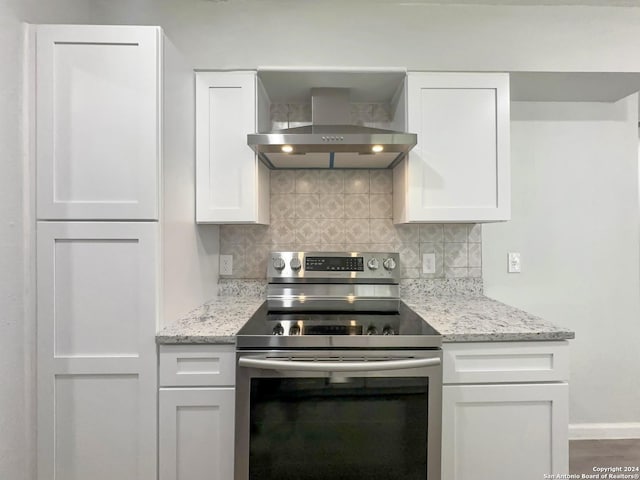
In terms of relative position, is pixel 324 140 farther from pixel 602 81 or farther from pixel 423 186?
pixel 602 81

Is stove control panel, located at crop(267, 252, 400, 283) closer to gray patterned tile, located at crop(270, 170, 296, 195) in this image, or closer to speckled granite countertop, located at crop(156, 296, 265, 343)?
speckled granite countertop, located at crop(156, 296, 265, 343)

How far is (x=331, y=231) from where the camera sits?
195 cm

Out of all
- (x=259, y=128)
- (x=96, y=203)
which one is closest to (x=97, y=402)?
(x=96, y=203)

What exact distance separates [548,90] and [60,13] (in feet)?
7.94

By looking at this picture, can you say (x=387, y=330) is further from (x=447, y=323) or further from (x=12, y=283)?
(x=12, y=283)

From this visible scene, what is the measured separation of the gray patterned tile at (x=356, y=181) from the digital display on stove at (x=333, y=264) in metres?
0.43

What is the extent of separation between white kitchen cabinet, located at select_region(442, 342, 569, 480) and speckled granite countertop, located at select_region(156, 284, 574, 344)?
51 millimetres

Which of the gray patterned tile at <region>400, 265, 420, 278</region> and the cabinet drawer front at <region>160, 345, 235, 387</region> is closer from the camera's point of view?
the cabinet drawer front at <region>160, 345, 235, 387</region>

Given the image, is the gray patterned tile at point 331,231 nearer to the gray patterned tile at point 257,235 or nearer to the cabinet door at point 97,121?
the gray patterned tile at point 257,235

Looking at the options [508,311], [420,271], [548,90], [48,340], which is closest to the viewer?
[48,340]

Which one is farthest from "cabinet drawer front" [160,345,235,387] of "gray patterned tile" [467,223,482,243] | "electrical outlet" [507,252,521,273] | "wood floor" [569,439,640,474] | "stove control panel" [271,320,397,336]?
"wood floor" [569,439,640,474]

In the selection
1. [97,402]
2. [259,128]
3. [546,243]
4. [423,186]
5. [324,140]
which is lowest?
[97,402]

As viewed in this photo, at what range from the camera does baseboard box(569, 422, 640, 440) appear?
1964 millimetres

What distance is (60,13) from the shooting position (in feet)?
4.55
